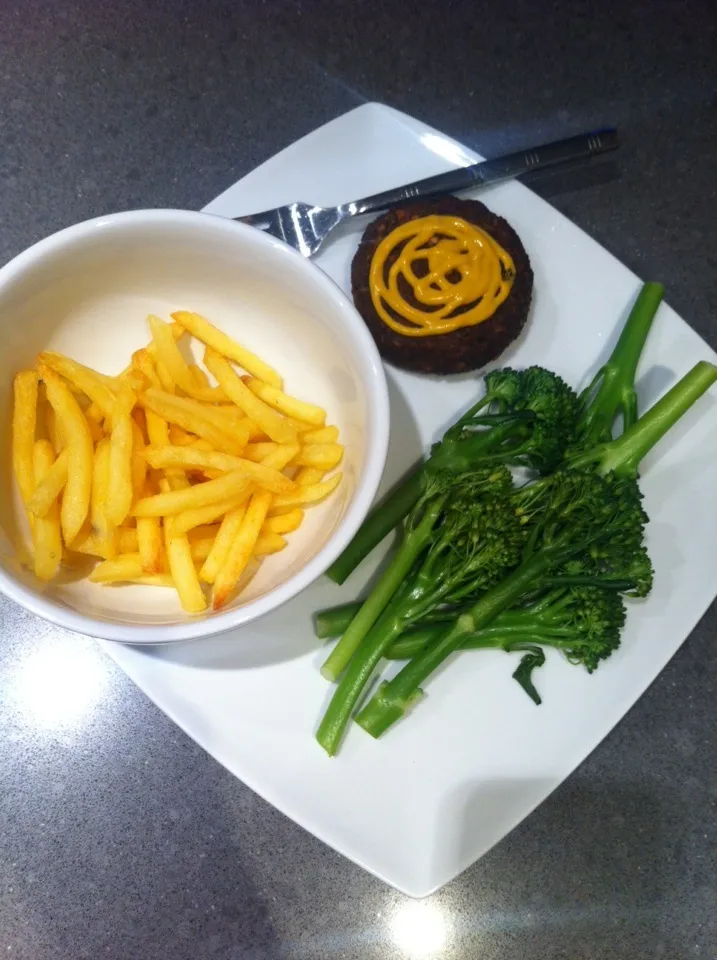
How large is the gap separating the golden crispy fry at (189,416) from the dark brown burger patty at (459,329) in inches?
18.9

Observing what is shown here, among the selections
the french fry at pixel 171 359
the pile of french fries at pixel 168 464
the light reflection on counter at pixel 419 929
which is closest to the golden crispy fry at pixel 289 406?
the pile of french fries at pixel 168 464

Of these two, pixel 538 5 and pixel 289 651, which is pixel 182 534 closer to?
pixel 289 651

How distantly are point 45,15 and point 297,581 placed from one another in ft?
5.86

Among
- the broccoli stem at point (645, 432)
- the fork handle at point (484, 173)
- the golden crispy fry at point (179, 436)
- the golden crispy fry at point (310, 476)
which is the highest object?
the fork handle at point (484, 173)

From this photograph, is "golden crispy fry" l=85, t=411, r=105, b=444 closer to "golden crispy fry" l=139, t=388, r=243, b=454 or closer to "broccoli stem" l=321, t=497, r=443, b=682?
"golden crispy fry" l=139, t=388, r=243, b=454

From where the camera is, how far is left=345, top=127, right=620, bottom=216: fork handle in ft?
5.82

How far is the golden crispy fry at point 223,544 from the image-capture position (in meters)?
1.38

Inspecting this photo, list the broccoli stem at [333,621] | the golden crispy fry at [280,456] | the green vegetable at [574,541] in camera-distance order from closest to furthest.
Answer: the golden crispy fry at [280,456] < the green vegetable at [574,541] < the broccoli stem at [333,621]

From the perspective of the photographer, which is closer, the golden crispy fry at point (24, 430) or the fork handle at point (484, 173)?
the golden crispy fry at point (24, 430)

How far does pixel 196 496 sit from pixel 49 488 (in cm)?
25

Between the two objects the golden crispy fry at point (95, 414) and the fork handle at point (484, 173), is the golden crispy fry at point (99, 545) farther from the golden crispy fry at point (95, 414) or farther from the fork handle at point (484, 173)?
the fork handle at point (484, 173)

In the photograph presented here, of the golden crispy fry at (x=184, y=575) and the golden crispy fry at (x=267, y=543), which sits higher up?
the golden crispy fry at (x=267, y=543)

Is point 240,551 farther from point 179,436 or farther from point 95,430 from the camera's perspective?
point 95,430

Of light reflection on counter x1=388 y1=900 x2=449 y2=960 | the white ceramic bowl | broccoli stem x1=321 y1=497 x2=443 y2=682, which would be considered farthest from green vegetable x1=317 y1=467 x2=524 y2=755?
light reflection on counter x1=388 y1=900 x2=449 y2=960
